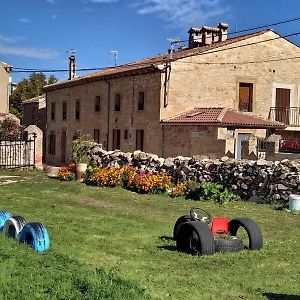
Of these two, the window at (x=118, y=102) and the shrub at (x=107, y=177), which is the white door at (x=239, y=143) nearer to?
the shrub at (x=107, y=177)

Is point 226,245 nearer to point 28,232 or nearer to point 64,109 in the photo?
point 28,232

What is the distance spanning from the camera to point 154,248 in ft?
28.9

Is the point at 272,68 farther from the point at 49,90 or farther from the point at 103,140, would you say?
the point at 49,90

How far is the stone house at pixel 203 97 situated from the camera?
25656 millimetres

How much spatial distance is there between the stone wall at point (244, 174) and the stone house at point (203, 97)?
625 centimetres

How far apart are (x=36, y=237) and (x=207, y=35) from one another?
27.9 m

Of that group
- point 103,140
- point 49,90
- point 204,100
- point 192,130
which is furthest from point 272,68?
point 49,90

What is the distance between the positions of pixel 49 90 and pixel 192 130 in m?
20.1

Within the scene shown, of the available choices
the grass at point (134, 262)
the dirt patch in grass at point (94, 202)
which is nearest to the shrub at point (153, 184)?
the dirt patch in grass at point (94, 202)

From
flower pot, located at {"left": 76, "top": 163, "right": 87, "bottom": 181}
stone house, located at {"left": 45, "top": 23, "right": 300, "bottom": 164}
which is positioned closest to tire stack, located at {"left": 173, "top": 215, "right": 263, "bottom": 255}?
flower pot, located at {"left": 76, "top": 163, "right": 87, "bottom": 181}

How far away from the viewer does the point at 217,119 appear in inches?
958

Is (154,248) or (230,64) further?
(230,64)

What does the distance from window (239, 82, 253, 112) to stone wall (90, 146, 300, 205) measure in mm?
11810

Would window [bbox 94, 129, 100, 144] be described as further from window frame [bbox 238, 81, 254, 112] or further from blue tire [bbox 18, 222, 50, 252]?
blue tire [bbox 18, 222, 50, 252]
